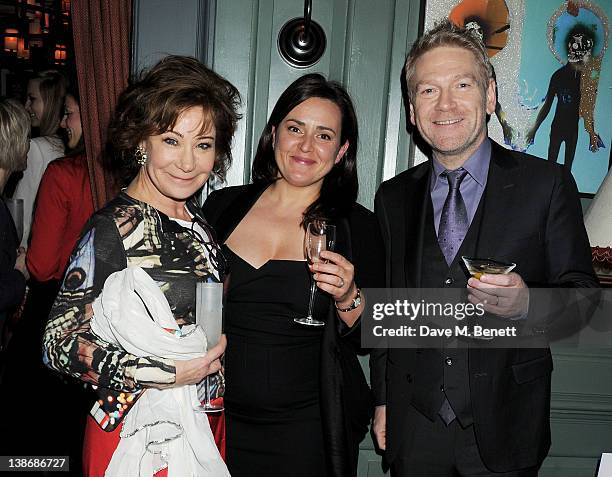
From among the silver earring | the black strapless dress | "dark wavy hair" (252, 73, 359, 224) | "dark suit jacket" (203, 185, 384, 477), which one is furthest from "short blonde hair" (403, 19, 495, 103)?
the silver earring

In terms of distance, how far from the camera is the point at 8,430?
12.7 feet

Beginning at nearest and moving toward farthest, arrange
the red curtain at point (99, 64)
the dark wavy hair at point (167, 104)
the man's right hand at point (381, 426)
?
1. the dark wavy hair at point (167, 104)
2. the man's right hand at point (381, 426)
3. the red curtain at point (99, 64)

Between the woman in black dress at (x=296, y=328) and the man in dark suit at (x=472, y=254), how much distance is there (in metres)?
0.18

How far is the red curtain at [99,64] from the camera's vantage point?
2537 mm

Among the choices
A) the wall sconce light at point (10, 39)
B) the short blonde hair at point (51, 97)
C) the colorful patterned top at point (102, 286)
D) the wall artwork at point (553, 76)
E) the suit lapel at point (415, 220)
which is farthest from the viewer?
the wall sconce light at point (10, 39)

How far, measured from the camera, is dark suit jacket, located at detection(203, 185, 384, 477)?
2.20 m

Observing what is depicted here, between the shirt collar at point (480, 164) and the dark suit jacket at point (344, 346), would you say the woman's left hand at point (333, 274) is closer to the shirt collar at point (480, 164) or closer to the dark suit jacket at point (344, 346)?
the dark suit jacket at point (344, 346)

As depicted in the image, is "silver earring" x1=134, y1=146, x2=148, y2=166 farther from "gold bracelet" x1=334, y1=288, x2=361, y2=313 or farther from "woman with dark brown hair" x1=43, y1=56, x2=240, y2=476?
Answer: "gold bracelet" x1=334, y1=288, x2=361, y2=313

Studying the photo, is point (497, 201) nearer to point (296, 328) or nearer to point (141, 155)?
point (296, 328)

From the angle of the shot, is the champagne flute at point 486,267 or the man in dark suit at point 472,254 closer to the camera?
the champagne flute at point 486,267

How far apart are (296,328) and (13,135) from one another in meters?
1.97

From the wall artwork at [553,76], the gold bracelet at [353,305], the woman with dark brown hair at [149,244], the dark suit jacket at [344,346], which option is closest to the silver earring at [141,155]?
the woman with dark brown hair at [149,244]

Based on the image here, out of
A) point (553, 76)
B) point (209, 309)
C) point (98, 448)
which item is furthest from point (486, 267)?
point (553, 76)

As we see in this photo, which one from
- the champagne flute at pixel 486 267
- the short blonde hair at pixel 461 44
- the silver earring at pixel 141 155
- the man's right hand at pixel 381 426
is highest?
the short blonde hair at pixel 461 44
